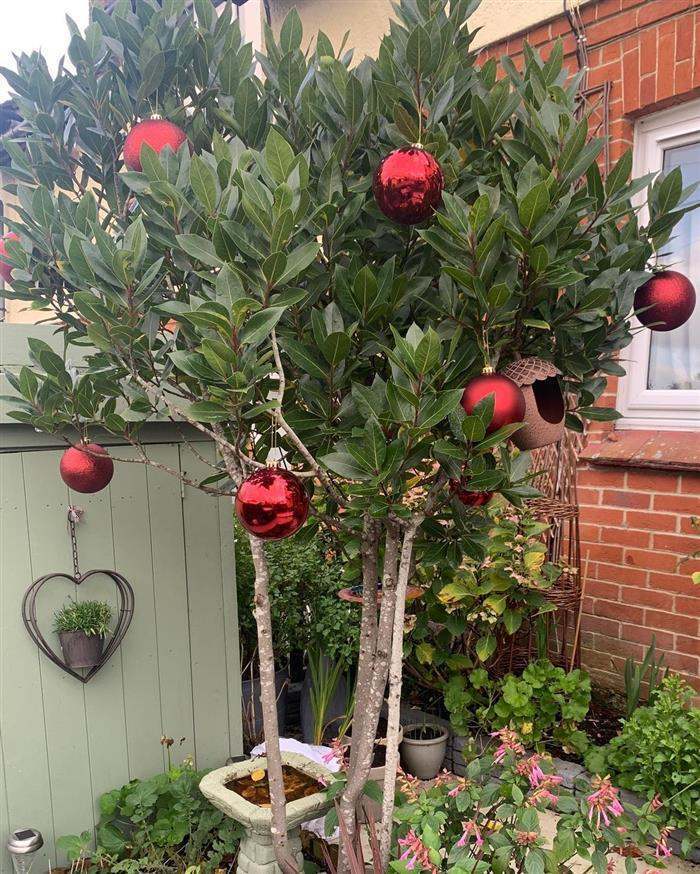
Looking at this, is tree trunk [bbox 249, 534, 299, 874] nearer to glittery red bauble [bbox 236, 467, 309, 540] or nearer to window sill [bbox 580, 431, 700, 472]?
glittery red bauble [bbox 236, 467, 309, 540]

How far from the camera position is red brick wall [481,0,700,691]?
331 centimetres

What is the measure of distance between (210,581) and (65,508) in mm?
640

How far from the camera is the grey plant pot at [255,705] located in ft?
11.1

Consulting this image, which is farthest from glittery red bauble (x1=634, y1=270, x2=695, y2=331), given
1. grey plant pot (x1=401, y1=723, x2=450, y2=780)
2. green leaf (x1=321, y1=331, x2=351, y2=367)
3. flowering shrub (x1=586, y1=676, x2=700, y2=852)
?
grey plant pot (x1=401, y1=723, x2=450, y2=780)

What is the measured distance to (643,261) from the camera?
175 cm

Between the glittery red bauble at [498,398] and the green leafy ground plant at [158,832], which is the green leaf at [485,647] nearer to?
the green leafy ground plant at [158,832]

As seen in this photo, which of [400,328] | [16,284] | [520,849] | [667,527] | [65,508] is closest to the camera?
[520,849]

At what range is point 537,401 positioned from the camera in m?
1.70

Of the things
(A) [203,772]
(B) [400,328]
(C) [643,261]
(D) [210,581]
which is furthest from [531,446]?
(A) [203,772]

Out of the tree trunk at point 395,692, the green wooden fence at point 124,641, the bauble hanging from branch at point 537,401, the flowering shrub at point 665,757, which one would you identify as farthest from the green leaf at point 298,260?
the flowering shrub at point 665,757

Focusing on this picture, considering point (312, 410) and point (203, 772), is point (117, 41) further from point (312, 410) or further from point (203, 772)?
point (203, 772)

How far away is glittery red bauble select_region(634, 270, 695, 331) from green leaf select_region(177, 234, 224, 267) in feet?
3.36

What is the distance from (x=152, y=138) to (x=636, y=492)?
2762 millimetres

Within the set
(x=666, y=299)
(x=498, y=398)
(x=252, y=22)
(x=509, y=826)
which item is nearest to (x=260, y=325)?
(x=498, y=398)
